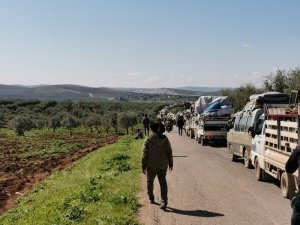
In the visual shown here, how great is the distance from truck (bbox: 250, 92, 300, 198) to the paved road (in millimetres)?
433

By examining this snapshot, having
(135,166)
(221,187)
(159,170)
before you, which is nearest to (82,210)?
(159,170)

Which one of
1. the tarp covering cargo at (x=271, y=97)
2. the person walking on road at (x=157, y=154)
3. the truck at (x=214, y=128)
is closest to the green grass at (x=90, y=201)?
the person walking on road at (x=157, y=154)

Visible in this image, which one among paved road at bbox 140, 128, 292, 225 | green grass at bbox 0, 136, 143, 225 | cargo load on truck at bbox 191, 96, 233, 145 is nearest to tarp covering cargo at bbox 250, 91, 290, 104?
paved road at bbox 140, 128, 292, 225

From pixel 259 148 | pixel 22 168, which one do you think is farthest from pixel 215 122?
pixel 259 148

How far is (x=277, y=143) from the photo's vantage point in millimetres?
13086

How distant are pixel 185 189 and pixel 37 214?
14.0ft

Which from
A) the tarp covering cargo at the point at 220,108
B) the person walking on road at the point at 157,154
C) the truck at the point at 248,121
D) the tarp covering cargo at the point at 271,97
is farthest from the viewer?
the tarp covering cargo at the point at 220,108

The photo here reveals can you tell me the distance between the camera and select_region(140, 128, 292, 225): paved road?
33.7ft

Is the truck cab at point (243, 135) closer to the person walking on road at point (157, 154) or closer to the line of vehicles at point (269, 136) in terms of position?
the line of vehicles at point (269, 136)

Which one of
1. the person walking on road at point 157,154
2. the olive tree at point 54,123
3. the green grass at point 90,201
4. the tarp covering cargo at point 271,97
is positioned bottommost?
the olive tree at point 54,123

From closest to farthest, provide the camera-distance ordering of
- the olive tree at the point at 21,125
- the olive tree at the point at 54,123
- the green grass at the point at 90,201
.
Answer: the green grass at the point at 90,201, the olive tree at the point at 21,125, the olive tree at the point at 54,123

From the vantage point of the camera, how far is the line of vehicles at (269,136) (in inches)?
470

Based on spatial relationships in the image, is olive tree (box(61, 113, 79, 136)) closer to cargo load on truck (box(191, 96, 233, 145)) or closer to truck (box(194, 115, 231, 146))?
cargo load on truck (box(191, 96, 233, 145))

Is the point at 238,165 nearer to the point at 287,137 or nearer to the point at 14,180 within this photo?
the point at 287,137
